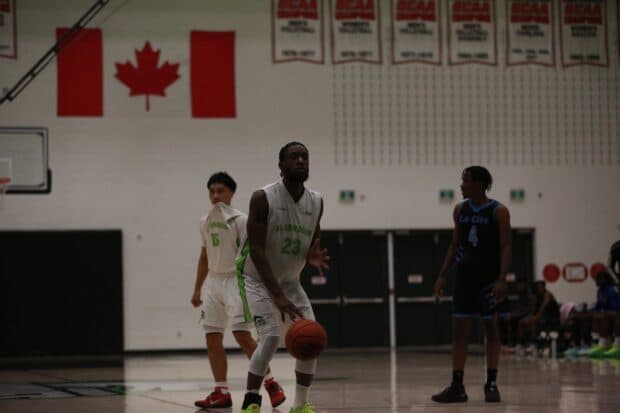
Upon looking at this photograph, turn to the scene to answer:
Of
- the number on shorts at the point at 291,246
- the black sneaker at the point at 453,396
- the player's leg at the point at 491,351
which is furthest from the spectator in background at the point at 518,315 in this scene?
the number on shorts at the point at 291,246

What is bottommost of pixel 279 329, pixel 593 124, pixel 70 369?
pixel 70 369

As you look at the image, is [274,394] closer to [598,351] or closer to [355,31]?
[598,351]

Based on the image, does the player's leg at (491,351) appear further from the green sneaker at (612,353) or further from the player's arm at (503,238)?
the green sneaker at (612,353)

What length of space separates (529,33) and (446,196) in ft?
12.9

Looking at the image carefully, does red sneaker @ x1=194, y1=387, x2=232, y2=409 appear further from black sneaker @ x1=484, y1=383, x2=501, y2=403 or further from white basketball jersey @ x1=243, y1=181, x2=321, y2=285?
black sneaker @ x1=484, y1=383, x2=501, y2=403

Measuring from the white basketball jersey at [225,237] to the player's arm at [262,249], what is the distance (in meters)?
2.32

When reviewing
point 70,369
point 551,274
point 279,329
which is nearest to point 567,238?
point 551,274

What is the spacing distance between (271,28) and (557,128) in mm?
6406

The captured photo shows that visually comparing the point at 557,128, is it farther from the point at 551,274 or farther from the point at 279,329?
the point at 279,329

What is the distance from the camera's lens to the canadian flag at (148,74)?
68.0 ft

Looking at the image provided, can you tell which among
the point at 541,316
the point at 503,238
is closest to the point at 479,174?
the point at 503,238

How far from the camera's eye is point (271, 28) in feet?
70.5

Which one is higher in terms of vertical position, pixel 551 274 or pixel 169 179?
pixel 169 179

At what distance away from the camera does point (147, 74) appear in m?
21.0
